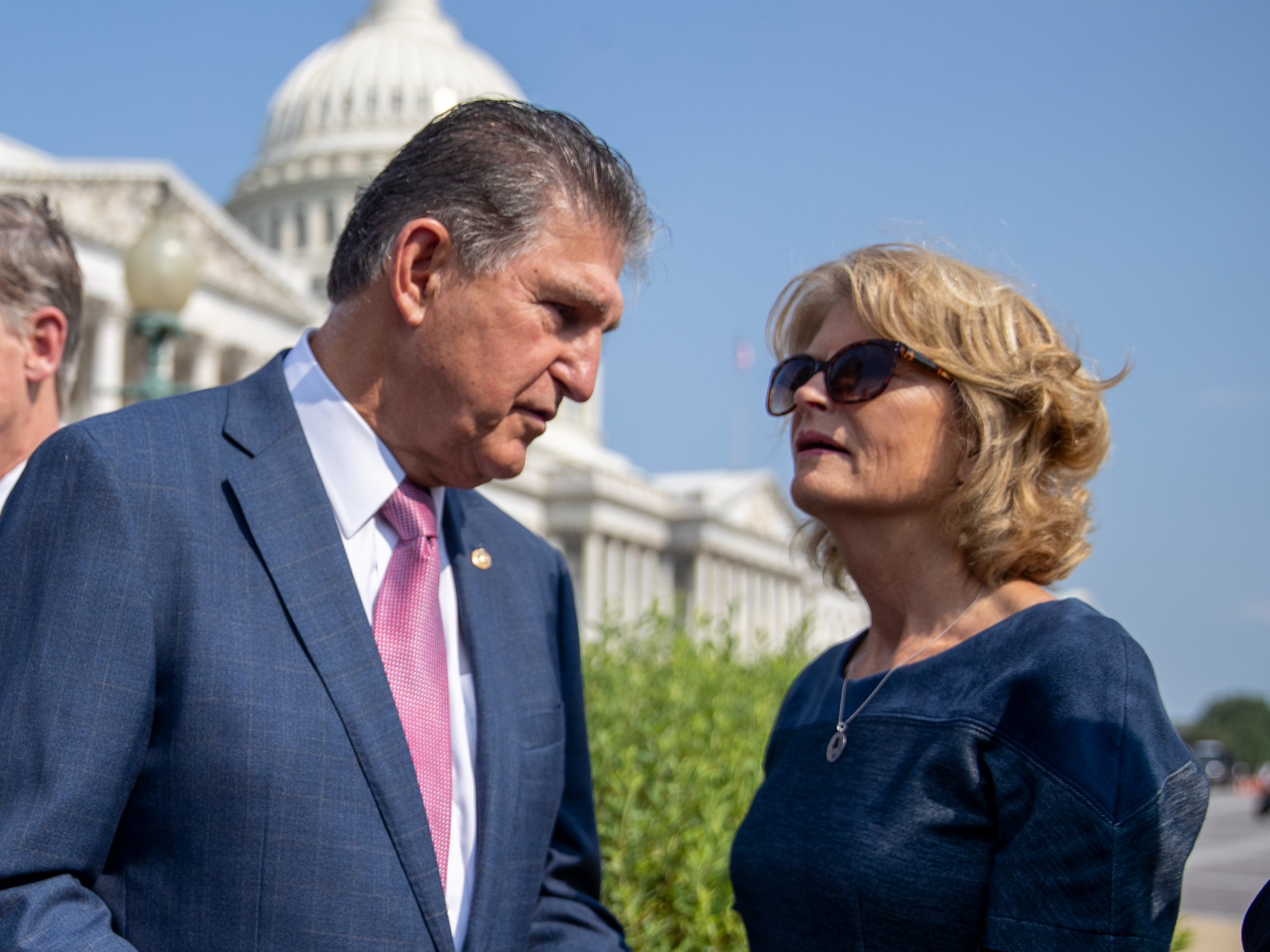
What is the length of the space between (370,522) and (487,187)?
641 mm

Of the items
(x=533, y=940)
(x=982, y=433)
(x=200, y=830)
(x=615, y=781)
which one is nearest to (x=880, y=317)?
(x=982, y=433)

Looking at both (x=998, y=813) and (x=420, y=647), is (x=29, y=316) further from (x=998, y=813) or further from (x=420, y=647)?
(x=998, y=813)

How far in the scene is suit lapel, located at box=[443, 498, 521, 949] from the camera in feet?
7.85

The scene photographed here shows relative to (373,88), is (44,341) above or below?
below

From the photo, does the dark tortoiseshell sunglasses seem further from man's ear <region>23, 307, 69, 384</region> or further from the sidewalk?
→ the sidewalk

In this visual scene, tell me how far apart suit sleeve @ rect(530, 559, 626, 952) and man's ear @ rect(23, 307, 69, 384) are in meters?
1.38

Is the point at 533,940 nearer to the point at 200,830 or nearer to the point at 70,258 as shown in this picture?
the point at 200,830

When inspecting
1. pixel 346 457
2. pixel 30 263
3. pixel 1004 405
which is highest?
pixel 30 263

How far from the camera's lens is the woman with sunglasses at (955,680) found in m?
2.33

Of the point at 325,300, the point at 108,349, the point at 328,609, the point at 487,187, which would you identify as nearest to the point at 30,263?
the point at 487,187

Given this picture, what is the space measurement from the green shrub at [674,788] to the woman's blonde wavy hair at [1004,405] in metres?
1.94

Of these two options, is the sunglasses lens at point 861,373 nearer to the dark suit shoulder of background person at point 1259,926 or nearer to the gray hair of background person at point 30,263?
the dark suit shoulder of background person at point 1259,926

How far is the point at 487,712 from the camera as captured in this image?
2.52 m

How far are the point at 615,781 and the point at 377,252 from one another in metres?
2.98
